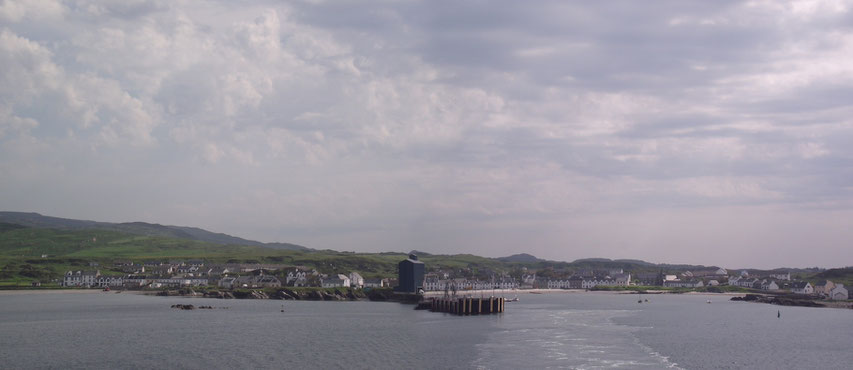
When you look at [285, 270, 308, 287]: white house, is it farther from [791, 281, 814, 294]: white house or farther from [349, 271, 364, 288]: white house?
[791, 281, 814, 294]: white house

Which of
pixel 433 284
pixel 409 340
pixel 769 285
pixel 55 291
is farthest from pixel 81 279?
pixel 769 285

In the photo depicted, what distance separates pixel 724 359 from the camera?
48.7 m

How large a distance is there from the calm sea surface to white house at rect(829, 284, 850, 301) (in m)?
40.5

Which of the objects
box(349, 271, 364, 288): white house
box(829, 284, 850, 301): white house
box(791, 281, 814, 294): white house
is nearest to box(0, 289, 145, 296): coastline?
box(349, 271, 364, 288): white house

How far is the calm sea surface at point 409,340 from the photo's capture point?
45.9 meters

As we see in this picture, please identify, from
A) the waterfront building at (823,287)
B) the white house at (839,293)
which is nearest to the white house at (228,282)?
the white house at (839,293)

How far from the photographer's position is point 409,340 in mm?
57812

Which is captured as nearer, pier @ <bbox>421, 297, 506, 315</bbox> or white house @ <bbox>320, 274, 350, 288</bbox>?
pier @ <bbox>421, 297, 506, 315</bbox>

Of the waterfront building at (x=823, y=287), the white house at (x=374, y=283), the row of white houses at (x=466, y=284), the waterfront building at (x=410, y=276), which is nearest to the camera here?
the waterfront building at (x=410, y=276)

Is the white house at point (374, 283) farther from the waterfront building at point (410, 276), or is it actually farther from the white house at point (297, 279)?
the waterfront building at point (410, 276)

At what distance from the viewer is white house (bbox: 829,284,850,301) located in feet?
406

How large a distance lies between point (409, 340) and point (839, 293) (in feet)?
329

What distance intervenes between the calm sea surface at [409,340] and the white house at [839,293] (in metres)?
40.5

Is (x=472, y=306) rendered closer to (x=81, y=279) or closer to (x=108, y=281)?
(x=108, y=281)
